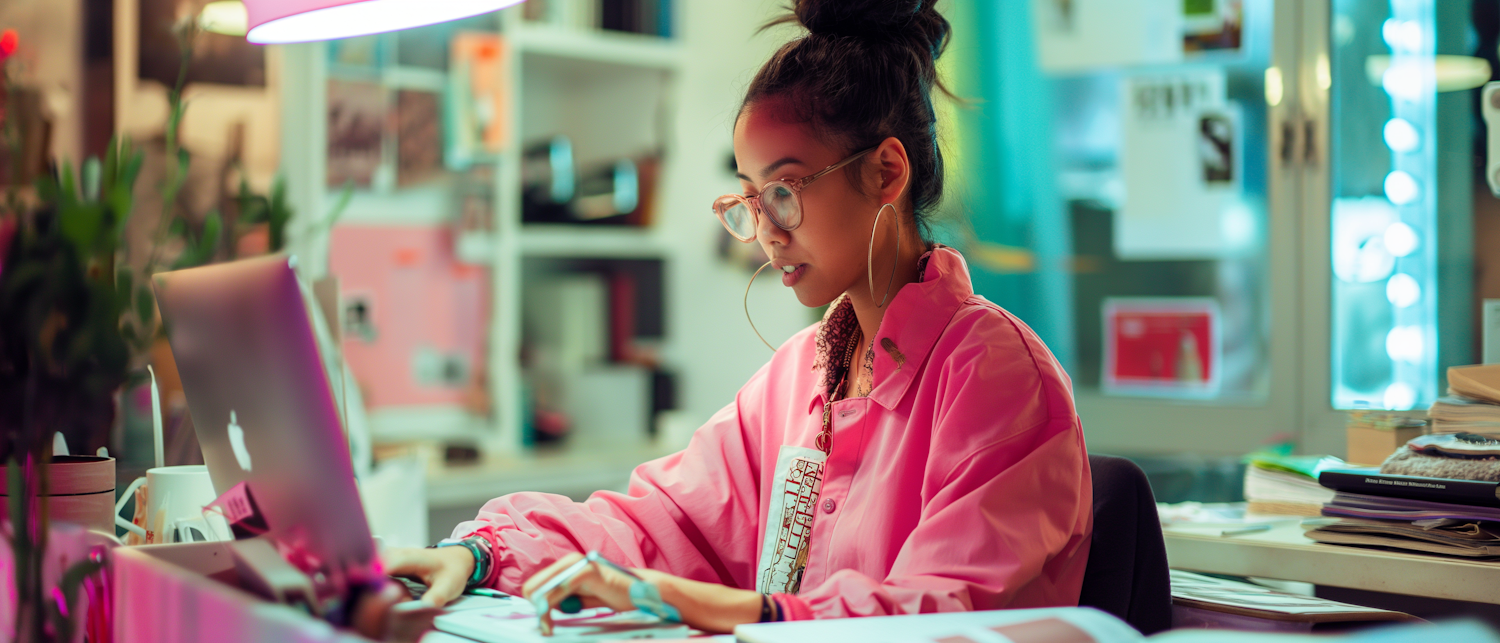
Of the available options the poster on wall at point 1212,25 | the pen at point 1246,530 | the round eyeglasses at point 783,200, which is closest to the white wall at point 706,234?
the poster on wall at point 1212,25

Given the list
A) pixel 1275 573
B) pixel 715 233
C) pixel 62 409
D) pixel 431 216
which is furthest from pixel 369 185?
pixel 1275 573

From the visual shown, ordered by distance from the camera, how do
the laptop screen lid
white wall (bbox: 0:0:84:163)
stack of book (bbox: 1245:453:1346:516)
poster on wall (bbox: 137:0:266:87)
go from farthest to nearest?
poster on wall (bbox: 137:0:266:87), white wall (bbox: 0:0:84:163), stack of book (bbox: 1245:453:1346:516), the laptop screen lid

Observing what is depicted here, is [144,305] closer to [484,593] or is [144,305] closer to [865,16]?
[484,593]

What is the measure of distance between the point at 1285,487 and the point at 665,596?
1217 mm

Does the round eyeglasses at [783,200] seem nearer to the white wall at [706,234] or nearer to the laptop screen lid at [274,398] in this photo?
the laptop screen lid at [274,398]

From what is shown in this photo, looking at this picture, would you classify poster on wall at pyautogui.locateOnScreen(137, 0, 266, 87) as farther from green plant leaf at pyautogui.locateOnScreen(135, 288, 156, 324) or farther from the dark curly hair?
the dark curly hair

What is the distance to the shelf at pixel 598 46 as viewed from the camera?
3.18m

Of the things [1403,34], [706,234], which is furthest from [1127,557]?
[706,234]

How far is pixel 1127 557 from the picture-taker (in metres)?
1.15

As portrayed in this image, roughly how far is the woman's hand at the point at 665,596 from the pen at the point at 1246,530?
896mm

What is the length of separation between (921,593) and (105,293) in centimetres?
73

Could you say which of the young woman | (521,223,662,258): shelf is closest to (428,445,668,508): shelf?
(521,223,662,258): shelf

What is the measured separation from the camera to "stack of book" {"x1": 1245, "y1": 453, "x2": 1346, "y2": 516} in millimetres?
1699

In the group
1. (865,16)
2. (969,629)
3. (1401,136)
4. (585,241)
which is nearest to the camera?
(969,629)
